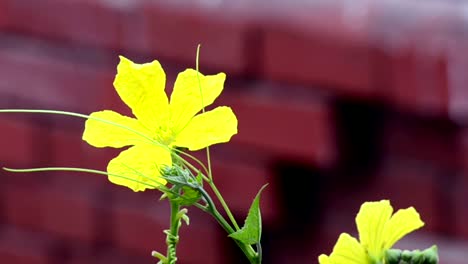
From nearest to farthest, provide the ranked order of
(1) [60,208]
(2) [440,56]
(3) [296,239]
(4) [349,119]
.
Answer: (2) [440,56] → (4) [349,119] → (3) [296,239] → (1) [60,208]

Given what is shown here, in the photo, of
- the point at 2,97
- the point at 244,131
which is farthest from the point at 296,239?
the point at 2,97

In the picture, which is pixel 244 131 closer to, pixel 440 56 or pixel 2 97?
pixel 440 56

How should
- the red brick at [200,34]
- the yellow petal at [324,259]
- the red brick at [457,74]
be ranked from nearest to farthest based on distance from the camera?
the yellow petal at [324,259] → the red brick at [457,74] → the red brick at [200,34]

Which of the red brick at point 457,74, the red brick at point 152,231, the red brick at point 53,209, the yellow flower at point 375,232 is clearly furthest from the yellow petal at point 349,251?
the red brick at point 53,209

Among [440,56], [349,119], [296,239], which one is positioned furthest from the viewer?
[296,239]

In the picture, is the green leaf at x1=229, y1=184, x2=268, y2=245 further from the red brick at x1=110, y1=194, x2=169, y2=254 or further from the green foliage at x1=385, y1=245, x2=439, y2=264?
the red brick at x1=110, y1=194, x2=169, y2=254

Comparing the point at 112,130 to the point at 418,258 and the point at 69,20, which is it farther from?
the point at 69,20

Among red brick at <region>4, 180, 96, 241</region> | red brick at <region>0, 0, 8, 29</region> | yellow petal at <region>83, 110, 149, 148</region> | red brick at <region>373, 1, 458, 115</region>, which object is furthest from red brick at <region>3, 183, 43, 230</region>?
yellow petal at <region>83, 110, 149, 148</region>

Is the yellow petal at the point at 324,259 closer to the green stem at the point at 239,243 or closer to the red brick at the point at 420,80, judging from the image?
the green stem at the point at 239,243
